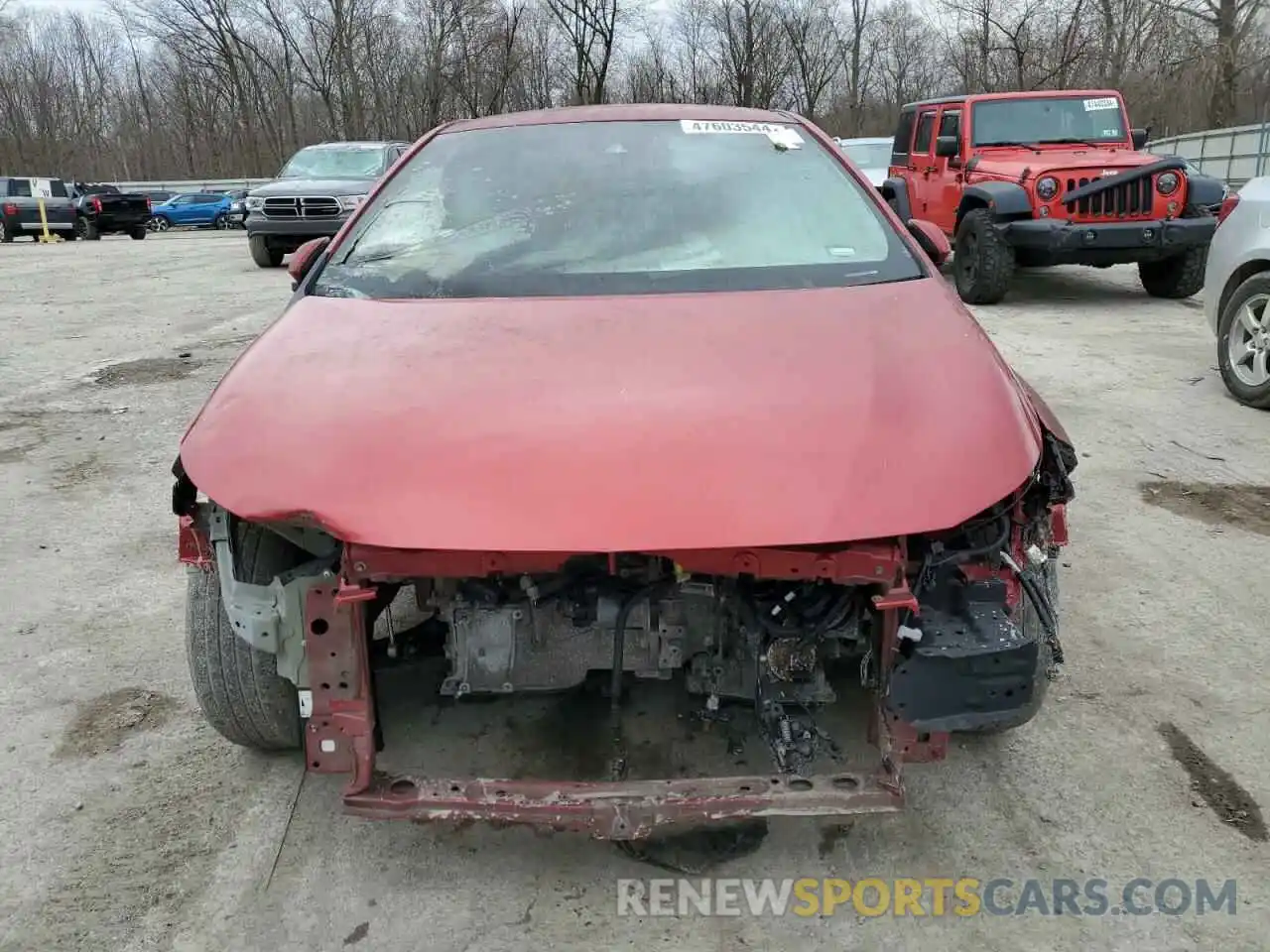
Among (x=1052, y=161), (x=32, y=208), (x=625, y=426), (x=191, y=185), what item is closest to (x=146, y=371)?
(x=625, y=426)

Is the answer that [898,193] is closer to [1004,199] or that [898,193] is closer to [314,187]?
[1004,199]

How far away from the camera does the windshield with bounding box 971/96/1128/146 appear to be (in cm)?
970

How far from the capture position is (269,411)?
2088 mm

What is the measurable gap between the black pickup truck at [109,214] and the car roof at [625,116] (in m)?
25.6

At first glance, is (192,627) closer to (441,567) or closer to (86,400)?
(441,567)

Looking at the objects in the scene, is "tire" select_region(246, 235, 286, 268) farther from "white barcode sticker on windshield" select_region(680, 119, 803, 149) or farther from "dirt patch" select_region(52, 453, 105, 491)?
"white barcode sticker on windshield" select_region(680, 119, 803, 149)

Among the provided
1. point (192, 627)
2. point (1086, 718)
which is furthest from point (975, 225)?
point (192, 627)

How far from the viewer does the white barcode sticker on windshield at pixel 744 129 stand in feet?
10.7

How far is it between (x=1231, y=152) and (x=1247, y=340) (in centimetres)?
1887

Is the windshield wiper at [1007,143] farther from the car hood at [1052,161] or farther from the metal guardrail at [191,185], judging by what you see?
the metal guardrail at [191,185]

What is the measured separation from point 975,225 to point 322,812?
845 centimetres

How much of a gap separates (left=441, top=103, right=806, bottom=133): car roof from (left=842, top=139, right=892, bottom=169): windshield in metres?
11.9

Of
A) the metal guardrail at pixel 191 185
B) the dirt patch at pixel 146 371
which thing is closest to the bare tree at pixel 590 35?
the metal guardrail at pixel 191 185

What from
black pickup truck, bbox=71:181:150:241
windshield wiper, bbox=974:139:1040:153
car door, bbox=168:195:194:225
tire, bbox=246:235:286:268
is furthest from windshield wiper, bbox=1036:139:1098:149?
car door, bbox=168:195:194:225
